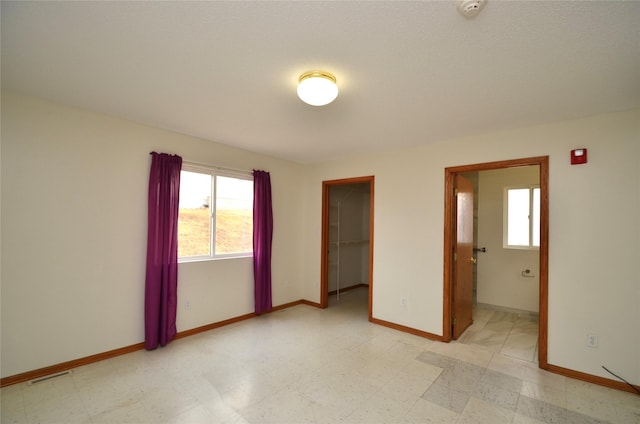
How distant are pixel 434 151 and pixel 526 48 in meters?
1.90

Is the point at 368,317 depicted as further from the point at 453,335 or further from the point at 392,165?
the point at 392,165

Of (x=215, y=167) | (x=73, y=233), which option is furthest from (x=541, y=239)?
(x=73, y=233)

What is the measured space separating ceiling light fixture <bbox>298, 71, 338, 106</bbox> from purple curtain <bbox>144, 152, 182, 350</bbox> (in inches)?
80.6

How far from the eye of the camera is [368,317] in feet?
13.6

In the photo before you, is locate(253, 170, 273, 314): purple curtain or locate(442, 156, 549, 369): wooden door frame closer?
locate(442, 156, 549, 369): wooden door frame

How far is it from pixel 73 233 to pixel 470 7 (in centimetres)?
352

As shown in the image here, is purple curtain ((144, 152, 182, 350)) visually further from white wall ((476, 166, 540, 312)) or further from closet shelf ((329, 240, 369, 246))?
white wall ((476, 166, 540, 312))

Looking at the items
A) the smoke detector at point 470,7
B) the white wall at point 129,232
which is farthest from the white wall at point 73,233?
the smoke detector at point 470,7

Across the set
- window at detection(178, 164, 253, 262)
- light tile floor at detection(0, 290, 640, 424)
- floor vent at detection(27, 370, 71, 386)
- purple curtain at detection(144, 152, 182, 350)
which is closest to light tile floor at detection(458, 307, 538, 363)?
light tile floor at detection(0, 290, 640, 424)

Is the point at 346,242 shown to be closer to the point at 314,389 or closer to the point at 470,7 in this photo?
the point at 314,389

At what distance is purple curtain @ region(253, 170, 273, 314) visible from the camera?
13.4 feet

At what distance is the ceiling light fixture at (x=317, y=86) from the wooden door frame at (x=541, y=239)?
2.13m

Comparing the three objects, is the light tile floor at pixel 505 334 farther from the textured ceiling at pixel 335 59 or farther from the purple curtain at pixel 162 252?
the purple curtain at pixel 162 252

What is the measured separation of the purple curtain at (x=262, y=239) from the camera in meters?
4.07
